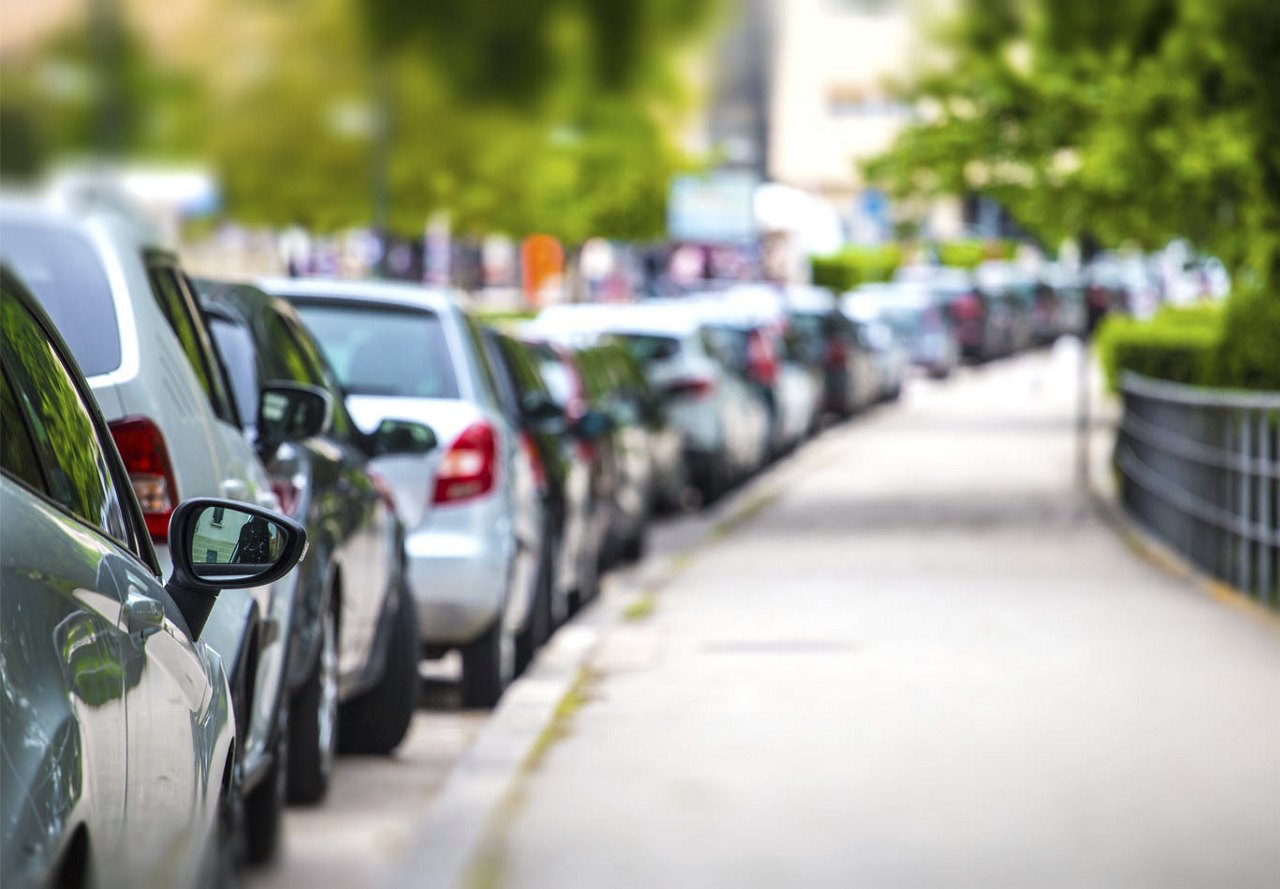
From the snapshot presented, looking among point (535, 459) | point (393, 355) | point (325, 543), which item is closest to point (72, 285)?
point (325, 543)

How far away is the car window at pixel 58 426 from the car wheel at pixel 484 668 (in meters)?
6.63

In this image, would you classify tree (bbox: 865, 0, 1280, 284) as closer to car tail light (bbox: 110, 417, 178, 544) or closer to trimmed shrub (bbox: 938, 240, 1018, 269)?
car tail light (bbox: 110, 417, 178, 544)

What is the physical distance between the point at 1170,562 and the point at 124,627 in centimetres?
1347

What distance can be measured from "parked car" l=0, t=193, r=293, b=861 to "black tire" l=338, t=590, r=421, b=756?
91.5 inches

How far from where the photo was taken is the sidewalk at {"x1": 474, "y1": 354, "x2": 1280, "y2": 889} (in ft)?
25.0

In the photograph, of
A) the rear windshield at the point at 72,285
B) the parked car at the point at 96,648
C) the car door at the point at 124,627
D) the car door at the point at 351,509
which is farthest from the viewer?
the car door at the point at 351,509

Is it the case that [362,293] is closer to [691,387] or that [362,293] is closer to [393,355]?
[393,355]

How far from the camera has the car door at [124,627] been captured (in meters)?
3.42

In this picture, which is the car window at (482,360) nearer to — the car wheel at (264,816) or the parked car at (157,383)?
the car wheel at (264,816)

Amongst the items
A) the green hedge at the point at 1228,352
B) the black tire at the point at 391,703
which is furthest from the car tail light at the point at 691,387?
the black tire at the point at 391,703

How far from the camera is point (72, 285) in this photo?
645cm

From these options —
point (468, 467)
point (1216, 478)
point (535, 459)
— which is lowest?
point (1216, 478)

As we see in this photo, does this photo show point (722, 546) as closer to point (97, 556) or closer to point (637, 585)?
point (637, 585)

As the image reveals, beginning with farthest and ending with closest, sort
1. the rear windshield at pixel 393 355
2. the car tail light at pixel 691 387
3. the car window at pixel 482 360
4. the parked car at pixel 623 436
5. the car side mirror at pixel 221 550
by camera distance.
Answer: the car tail light at pixel 691 387 < the parked car at pixel 623 436 < the car window at pixel 482 360 < the rear windshield at pixel 393 355 < the car side mirror at pixel 221 550
